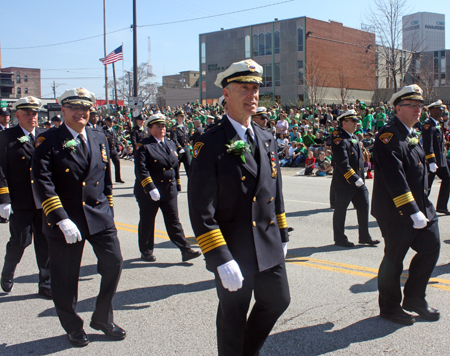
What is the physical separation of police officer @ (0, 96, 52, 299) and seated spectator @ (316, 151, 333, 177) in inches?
473

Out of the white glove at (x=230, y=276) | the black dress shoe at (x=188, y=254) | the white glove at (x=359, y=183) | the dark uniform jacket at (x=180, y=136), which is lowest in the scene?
the black dress shoe at (x=188, y=254)

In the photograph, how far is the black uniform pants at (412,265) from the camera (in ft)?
13.3

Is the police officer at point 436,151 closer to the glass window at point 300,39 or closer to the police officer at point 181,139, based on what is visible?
the police officer at point 181,139

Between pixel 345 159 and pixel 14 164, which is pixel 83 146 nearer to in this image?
pixel 14 164

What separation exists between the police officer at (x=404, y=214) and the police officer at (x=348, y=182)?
2.62 m

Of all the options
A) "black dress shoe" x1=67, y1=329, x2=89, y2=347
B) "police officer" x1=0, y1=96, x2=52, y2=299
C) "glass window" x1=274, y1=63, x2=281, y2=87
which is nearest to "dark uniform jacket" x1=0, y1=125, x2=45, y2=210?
"police officer" x1=0, y1=96, x2=52, y2=299

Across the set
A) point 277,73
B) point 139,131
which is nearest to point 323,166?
point 139,131

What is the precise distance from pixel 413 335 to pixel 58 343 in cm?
300

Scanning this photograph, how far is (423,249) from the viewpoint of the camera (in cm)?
405

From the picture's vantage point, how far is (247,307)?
116 inches

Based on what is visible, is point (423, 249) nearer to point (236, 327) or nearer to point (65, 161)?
point (236, 327)

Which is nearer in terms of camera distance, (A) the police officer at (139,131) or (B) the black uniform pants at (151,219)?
(B) the black uniform pants at (151,219)

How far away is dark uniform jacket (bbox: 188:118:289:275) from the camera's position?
2.77 meters

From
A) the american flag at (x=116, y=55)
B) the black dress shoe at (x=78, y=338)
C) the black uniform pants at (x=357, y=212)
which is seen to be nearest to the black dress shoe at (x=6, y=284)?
the black dress shoe at (x=78, y=338)
